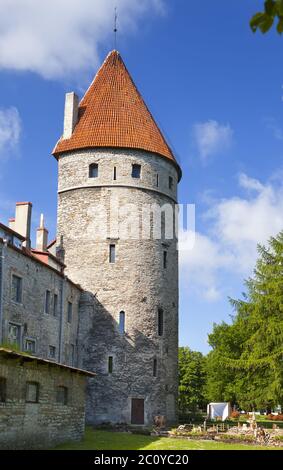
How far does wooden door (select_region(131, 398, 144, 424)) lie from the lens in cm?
3484

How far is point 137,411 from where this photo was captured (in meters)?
35.1

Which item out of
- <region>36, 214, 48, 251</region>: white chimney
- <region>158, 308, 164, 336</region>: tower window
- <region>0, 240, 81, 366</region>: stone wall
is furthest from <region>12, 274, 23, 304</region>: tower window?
<region>158, 308, 164, 336</region>: tower window

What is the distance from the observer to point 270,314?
3603 cm

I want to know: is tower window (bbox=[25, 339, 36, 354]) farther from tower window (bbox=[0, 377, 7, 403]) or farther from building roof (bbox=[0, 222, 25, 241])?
tower window (bbox=[0, 377, 7, 403])

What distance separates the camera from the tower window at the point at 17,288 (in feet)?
88.9

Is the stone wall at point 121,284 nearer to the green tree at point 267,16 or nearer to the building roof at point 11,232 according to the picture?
the building roof at point 11,232

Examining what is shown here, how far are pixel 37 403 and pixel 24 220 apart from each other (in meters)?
12.2

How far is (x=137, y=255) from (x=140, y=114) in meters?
10.0

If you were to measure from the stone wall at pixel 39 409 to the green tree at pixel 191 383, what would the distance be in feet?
149

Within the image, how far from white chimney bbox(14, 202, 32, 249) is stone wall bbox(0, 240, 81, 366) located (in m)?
1.82

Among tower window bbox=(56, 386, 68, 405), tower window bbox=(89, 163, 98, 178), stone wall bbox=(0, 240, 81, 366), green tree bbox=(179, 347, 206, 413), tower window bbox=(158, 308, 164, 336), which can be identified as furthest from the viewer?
green tree bbox=(179, 347, 206, 413)

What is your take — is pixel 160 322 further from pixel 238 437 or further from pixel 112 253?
pixel 238 437

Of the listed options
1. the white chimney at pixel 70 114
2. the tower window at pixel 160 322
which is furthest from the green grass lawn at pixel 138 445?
the white chimney at pixel 70 114

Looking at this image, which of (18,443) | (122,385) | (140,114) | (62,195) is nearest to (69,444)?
(18,443)
